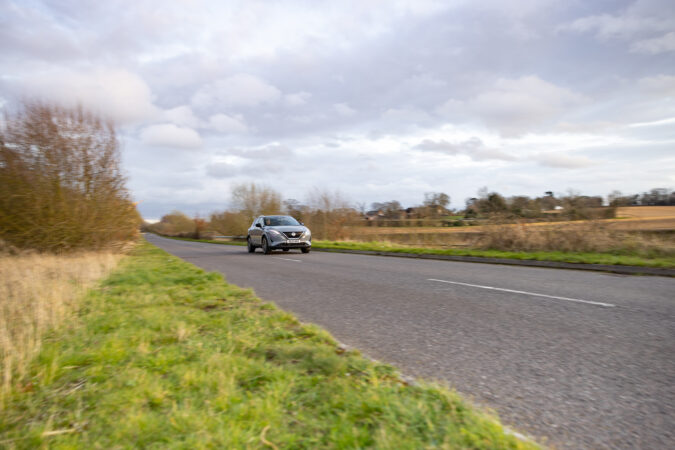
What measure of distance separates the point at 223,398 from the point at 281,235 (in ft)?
52.0

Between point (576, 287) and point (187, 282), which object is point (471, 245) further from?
point (187, 282)

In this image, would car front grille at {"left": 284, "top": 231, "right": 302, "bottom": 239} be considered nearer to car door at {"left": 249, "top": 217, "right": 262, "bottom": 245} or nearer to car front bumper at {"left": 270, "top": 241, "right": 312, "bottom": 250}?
car front bumper at {"left": 270, "top": 241, "right": 312, "bottom": 250}

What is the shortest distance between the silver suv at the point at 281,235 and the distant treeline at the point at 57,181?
6306mm

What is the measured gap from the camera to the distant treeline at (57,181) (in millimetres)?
13562

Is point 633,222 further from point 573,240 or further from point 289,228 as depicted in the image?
point 289,228

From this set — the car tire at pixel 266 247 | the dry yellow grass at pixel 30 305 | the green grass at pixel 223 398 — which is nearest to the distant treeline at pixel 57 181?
the dry yellow grass at pixel 30 305

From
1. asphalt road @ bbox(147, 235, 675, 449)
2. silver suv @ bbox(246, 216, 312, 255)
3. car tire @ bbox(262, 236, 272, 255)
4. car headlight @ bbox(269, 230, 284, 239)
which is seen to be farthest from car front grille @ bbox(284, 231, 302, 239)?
asphalt road @ bbox(147, 235, 675, 449)

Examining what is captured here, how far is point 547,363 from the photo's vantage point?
3463 millimetres

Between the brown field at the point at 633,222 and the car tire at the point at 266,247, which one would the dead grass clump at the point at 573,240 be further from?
the car tire at the point at 266,247

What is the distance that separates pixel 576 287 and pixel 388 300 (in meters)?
3.72

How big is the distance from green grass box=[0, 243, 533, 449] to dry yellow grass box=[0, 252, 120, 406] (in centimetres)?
16

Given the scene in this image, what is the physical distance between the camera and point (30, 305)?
5883mm

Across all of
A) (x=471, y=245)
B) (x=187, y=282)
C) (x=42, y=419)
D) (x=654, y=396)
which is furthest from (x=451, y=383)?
(x=471, y=245)

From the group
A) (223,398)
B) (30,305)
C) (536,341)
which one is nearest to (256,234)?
(30,305)
